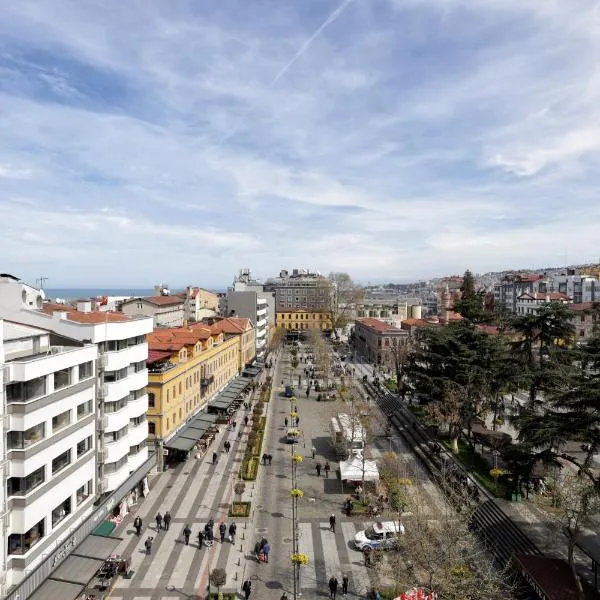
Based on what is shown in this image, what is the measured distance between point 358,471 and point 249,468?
8921 millimetres

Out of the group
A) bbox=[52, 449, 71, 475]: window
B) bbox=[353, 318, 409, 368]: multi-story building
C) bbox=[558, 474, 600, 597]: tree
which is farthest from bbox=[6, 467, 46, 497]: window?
bbox=[353, 318, 409, 368]: multi-story building

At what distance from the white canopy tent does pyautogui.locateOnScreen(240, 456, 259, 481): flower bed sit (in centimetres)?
704

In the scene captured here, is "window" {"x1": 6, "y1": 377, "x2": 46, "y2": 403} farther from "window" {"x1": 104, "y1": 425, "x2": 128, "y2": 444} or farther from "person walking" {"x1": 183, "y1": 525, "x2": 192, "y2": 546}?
"person walking" {"x1": 183, "y1": 525, "x2": 192, "y2": 546}

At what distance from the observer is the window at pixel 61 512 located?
25.9m

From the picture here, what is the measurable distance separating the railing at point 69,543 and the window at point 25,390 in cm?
758

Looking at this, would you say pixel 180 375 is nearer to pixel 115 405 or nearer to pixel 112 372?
pixel 115 405

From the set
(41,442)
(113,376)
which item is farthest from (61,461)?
(113,376)

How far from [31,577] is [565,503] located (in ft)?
78.2

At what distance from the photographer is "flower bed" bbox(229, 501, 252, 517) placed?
3388cm

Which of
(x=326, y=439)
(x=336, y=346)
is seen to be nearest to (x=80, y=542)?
(x=326, y=439)

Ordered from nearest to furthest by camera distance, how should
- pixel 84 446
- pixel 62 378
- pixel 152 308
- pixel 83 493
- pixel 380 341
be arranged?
pixel 62 378 < pixel 83 493 < pixel 84 446 < pixel 380 341 < pixel 152 308

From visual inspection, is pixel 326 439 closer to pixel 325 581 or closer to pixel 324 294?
pixel 325 581

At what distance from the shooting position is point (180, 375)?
149ft

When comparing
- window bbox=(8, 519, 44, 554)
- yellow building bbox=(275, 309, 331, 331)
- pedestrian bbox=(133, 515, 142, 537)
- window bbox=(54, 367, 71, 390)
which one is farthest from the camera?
yellow building bbox=(275, 309, 331, 331)
